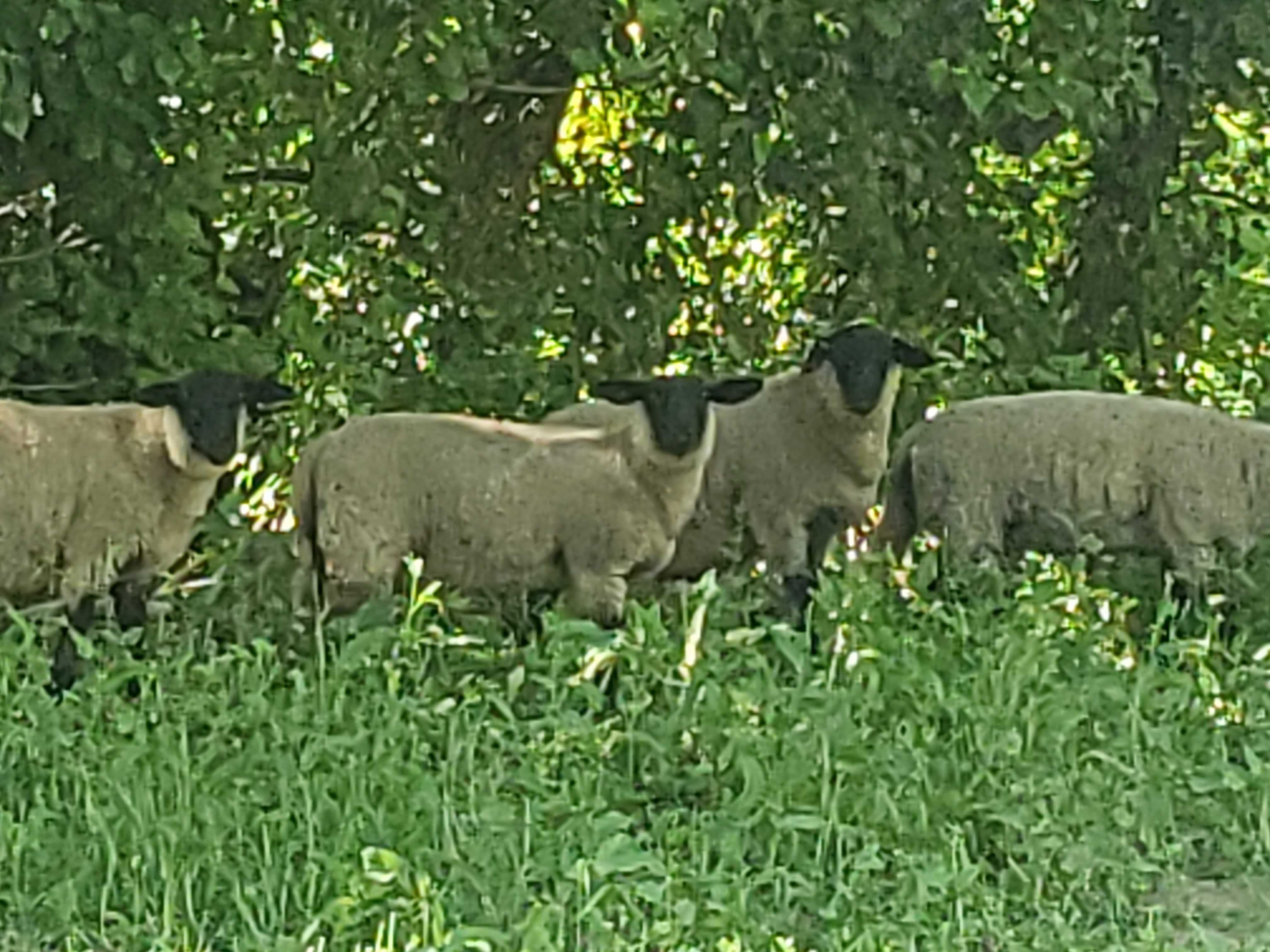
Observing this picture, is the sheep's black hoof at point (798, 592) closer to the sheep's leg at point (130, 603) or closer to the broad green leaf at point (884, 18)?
the broad green leaf at point (884, 18)

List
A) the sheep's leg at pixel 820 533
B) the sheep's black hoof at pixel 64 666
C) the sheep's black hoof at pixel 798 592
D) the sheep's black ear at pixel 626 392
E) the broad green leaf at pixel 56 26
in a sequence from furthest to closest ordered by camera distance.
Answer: the sheep's leg at pixel 820 533 → the sheep's black hoof at pixel 798 592 → the sheep's black ear at pixel 626 392 → the sheep's black hoof at pixel 64 666 → the broad green leaf at pixel 56 26

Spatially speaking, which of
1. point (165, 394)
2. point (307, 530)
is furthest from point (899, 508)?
point (165, 394)

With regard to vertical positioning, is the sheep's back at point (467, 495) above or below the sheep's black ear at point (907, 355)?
below

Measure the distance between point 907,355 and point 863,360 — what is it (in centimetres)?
18

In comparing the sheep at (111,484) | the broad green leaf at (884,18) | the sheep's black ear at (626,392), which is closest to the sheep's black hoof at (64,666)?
the sheep at (111,484)

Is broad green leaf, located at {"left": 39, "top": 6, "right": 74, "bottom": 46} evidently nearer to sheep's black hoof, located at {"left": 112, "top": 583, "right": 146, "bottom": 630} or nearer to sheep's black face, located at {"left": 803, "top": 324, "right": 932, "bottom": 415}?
sheep's black hoof, located at {"left": 112, "top": 583, "right": 146, "bottom": 630}

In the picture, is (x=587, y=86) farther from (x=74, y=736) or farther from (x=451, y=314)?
(x=74, y=736)

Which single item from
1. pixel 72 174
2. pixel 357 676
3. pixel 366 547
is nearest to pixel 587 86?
pixel 72 174

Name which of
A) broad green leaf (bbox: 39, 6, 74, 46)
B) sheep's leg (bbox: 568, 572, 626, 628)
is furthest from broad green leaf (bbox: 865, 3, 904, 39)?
broad green leaf (bbox: 39, 6, 74, 46)

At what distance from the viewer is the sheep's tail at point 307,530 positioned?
7043mm

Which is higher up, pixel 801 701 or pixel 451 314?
pixel 451 314

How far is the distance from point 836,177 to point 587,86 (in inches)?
41.6

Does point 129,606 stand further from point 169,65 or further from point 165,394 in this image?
point 169,65

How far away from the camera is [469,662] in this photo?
6.55 m
